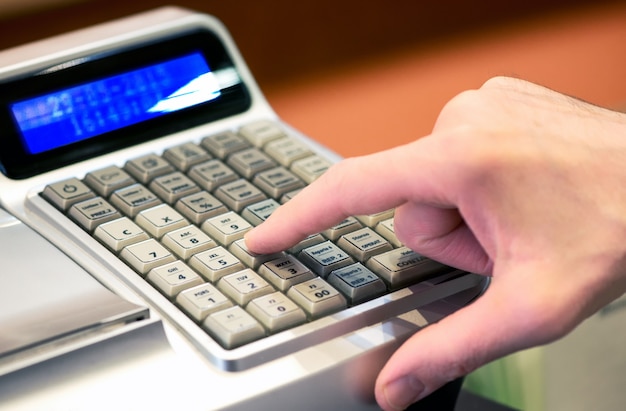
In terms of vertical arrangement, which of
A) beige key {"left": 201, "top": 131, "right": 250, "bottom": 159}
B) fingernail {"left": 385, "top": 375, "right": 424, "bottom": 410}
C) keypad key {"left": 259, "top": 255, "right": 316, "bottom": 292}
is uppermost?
beige key {"left": 201, "top": 131, "right": 250, "bottom": 159}

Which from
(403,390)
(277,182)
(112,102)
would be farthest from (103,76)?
(403,390)

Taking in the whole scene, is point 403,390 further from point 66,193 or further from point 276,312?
point 66,193

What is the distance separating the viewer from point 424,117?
37.4 inches

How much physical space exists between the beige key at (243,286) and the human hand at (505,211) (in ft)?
0.14

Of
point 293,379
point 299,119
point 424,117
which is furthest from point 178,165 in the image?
point 424,117

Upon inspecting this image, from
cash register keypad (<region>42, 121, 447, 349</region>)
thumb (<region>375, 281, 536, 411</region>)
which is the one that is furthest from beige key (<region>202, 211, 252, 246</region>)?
thumb (<region>375, 281, 536, 411</region>)

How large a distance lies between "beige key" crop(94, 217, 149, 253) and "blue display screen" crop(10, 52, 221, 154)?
76 mm

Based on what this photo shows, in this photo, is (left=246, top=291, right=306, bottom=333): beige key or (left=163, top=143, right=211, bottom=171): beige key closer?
(left=246, top=291, right=306, bottom=333): beige key

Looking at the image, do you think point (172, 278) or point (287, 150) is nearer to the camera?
point (172, 278)

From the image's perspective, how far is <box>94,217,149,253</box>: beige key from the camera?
1.52 ft

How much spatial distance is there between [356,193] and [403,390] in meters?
0.09

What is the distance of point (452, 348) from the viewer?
1.29 feet

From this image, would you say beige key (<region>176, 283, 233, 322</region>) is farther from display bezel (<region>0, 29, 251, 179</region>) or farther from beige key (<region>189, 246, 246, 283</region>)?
display bezel (<region>0, 29, 251, 179</region>)

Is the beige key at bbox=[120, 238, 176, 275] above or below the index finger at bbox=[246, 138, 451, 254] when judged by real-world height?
below
